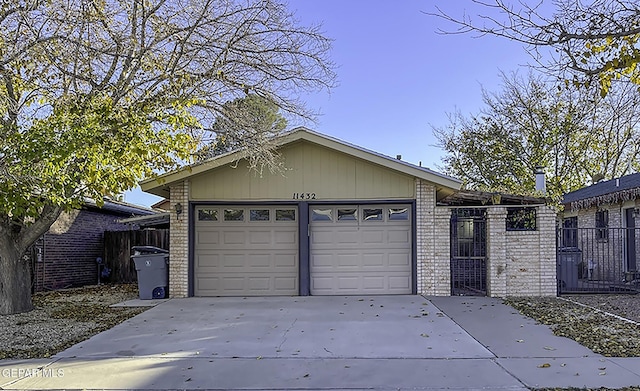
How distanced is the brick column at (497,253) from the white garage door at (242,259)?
14.6 ft

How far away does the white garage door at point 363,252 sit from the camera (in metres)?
12.7

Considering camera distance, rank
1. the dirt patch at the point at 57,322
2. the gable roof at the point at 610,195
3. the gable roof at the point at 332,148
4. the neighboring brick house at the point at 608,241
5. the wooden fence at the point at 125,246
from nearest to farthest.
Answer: the dirt patch at the point at 57,322 → the gable roof at the point at 332,148 → the neighboring brick house at the point at 608,241 → the gable roof at the point at 610,195 → the wooden fence at the point at 125,246

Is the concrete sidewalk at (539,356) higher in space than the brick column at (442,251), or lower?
lower

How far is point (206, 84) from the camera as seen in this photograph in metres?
10.2

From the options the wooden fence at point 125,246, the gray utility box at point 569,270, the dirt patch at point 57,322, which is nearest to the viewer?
the dirt patch at point 57,322

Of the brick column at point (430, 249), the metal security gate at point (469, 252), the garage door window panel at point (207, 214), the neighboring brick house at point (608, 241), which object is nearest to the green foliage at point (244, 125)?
the garage door window panel at point (207, 214)

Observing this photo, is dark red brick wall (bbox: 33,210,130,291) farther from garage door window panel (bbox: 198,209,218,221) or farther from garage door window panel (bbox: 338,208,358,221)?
garage door window panel (bbox: 338,208,358,221)

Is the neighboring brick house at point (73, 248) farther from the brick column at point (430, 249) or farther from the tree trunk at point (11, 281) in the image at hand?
the brick column at point (430, 249)

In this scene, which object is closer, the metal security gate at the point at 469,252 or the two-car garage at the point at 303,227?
the two-car garage at the point at 303,227

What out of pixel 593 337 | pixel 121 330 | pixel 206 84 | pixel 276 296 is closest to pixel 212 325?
pixel 121 330

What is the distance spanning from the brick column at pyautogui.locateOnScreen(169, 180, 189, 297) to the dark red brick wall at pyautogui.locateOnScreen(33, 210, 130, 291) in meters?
4.60

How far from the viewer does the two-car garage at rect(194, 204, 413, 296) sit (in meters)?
12.7

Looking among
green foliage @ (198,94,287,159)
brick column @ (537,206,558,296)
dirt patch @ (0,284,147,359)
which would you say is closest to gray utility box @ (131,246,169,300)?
dirt patch @ (0,284,147,359)

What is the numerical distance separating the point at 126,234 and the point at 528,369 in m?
14.7
